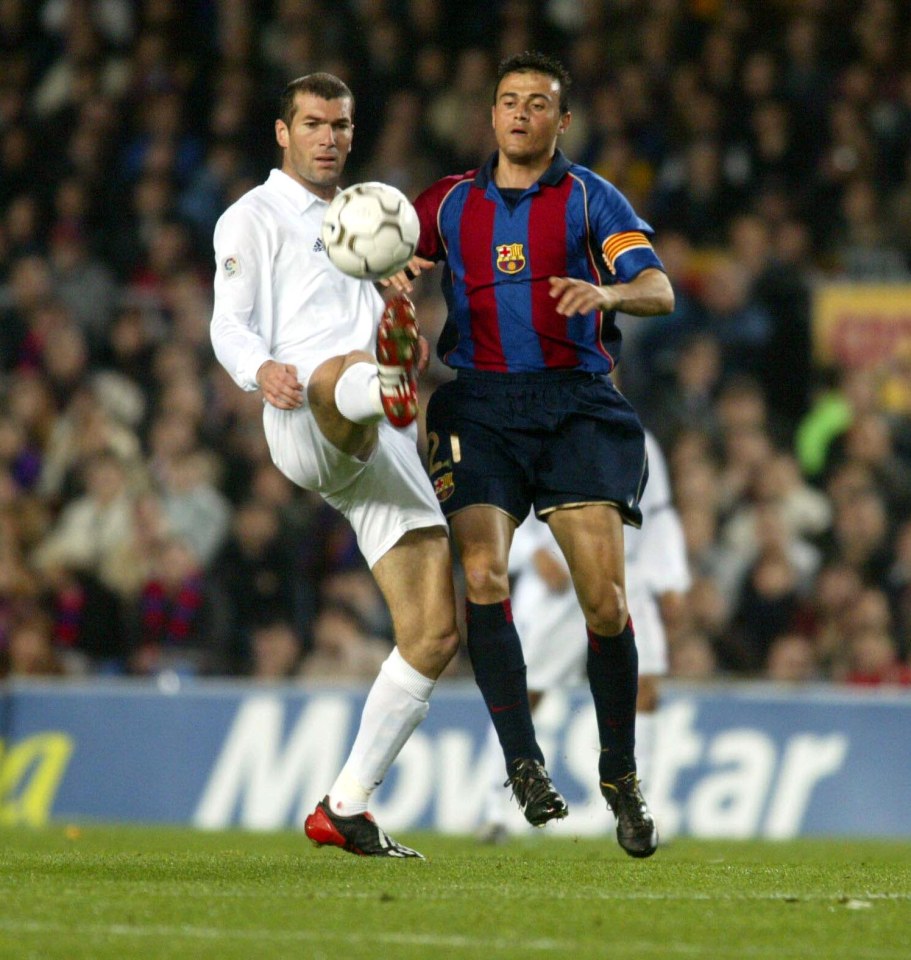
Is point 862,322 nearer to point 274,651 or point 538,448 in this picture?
point 274,651

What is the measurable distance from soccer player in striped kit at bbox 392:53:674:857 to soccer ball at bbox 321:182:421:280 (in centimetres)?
37

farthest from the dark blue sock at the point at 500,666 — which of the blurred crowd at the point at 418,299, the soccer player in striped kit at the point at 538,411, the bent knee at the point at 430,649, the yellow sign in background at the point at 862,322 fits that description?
the yellow sign in background at the point at 862,322

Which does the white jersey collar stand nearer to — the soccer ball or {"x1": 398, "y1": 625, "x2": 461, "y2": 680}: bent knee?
the soccer ball

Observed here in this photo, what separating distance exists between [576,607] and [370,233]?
4450mm

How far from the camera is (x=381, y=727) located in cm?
639

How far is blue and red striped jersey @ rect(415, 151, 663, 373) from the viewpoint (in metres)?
6.29

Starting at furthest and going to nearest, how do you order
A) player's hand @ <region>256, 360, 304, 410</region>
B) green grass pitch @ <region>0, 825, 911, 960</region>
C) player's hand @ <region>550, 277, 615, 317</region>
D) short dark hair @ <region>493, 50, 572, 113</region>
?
1. short dark hair @ <region>493, 50, 572, 113</region>
2. player's hand @ <region>256, 360, 304, 410</region>
3. player's hand @ <region>550, 277, 615, 317</region>
4. green grass pitch @ <region>0, 825, 911, 960</region>

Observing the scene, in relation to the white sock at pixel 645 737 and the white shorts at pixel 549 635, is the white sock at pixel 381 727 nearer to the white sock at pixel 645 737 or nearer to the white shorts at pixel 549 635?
the white sock at pixel 645 737

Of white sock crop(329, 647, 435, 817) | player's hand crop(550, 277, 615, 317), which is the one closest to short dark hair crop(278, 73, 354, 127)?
player's hand crop(550, 277, 615, 317)

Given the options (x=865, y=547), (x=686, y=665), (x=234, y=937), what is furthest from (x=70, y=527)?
(x=234, y=937)

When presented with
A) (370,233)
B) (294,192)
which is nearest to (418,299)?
(294,192)

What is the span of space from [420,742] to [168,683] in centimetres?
152

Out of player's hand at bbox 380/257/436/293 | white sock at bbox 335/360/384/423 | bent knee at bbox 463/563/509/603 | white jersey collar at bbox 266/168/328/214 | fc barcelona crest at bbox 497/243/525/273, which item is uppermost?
white jersey collar at bbox 266/168/328/214

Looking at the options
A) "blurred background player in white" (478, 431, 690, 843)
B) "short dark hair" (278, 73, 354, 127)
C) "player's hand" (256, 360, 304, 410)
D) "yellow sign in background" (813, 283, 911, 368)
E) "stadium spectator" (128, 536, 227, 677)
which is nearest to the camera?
"player's hand" (256, 360, 304, 410)
